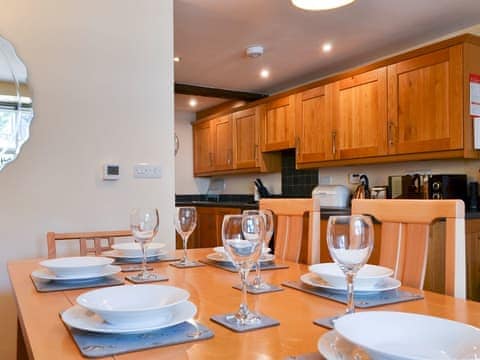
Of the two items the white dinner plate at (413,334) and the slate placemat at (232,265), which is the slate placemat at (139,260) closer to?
the slate placemat at (232,265)

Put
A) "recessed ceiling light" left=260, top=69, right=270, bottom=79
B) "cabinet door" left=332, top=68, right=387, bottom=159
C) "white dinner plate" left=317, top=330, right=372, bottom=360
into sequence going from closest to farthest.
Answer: "white dinner plate" left=317, top=330, right=372, bottom=360
"cabinet door" left=332, top=68, right=387, bottom=159
"recessed ceiling light" left=260, top=69, right=270, bottom=79

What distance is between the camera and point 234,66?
416 centimetres

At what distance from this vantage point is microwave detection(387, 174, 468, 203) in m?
2.94

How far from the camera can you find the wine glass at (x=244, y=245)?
0.88m

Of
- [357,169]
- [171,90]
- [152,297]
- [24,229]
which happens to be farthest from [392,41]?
[152,297]

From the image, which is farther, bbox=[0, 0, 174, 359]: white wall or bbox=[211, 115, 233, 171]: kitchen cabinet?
bbox=[211, 115, 233, 171]: kitchen cabinet

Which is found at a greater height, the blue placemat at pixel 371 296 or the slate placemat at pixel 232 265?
the blue placemat at pixel 371 296

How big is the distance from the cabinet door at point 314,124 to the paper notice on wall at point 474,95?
1223 mm

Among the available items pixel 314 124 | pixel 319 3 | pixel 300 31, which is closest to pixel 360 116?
pixel 314 124

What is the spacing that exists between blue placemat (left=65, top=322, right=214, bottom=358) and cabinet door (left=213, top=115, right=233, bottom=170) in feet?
14.9

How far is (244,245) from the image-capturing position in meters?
0.88

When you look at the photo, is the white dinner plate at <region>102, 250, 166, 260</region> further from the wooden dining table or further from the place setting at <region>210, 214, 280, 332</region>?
the place setting at <region>210, 214, 280, 332</region>

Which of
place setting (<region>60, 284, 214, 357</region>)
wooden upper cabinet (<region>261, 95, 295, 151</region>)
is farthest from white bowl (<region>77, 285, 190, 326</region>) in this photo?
wooden upper cabinet (<region>261, 95, 295, 151</region>)

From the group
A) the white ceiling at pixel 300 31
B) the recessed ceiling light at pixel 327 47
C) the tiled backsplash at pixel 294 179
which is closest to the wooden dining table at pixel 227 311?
the white ceiling at pixel 300 31
